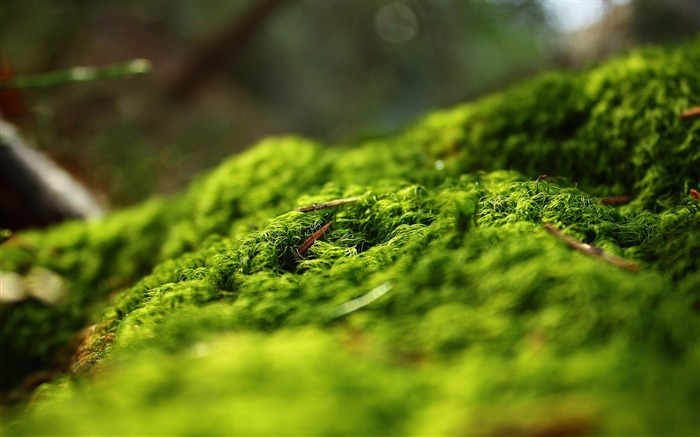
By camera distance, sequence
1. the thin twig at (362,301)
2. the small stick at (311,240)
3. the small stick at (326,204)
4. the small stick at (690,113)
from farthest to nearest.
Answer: the small stick at (690,113)
the small stick at (326,204)
the small stick at (311,240)
the thin twig at (362,301)

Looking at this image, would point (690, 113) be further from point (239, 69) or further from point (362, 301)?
point (239, 69)

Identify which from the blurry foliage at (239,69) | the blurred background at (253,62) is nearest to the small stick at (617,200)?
the blurry foliage at (239,69)

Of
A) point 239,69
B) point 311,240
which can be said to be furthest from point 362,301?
point 239,69

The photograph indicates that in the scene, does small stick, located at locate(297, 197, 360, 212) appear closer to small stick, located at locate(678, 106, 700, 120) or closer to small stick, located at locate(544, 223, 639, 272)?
small stick, located at locate(544, 223, 639, 272)

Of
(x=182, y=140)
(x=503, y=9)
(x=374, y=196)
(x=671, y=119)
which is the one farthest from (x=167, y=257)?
(x=503, y=9)

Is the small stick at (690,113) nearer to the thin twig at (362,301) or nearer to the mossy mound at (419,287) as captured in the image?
the mossy mound at (419,287)

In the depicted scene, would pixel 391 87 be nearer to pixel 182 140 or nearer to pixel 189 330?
pixel 182 140

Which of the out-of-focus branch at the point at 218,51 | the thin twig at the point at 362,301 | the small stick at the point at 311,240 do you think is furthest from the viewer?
the out-of-focus branch at the point at 218,51
